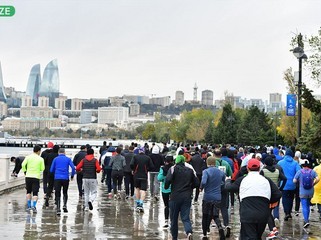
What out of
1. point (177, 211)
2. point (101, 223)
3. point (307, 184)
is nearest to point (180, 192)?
point (177, 211)

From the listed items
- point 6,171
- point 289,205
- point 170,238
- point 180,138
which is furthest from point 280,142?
point 180,138

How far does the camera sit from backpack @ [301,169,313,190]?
17531mm

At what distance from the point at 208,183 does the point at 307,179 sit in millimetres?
4037

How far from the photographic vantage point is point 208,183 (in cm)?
1452

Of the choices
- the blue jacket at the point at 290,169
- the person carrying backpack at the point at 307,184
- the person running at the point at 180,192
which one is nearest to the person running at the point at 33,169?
the person running at the point at 180,192

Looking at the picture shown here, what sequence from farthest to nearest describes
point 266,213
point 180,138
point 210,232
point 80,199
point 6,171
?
point 180,138, point 6,171, point 80,199, point 210,232, point 266,213

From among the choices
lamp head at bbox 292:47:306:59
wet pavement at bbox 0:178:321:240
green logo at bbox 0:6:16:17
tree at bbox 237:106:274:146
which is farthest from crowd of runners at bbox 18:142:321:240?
tree at bbox 237:106:274:146

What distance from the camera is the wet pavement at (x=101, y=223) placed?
49.4 ft

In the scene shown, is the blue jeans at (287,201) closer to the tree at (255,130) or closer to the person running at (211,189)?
the person running at (211,189)

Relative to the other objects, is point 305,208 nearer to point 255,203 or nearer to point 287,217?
point 287,217

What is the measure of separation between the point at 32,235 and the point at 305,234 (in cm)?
605

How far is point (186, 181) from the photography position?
14.0m

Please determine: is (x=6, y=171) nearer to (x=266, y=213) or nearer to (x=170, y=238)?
(x=170, y=238)

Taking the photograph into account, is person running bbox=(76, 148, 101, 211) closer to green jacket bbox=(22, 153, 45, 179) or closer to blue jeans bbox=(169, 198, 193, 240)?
green jacket bbox=(22, 153, 45, 179)
